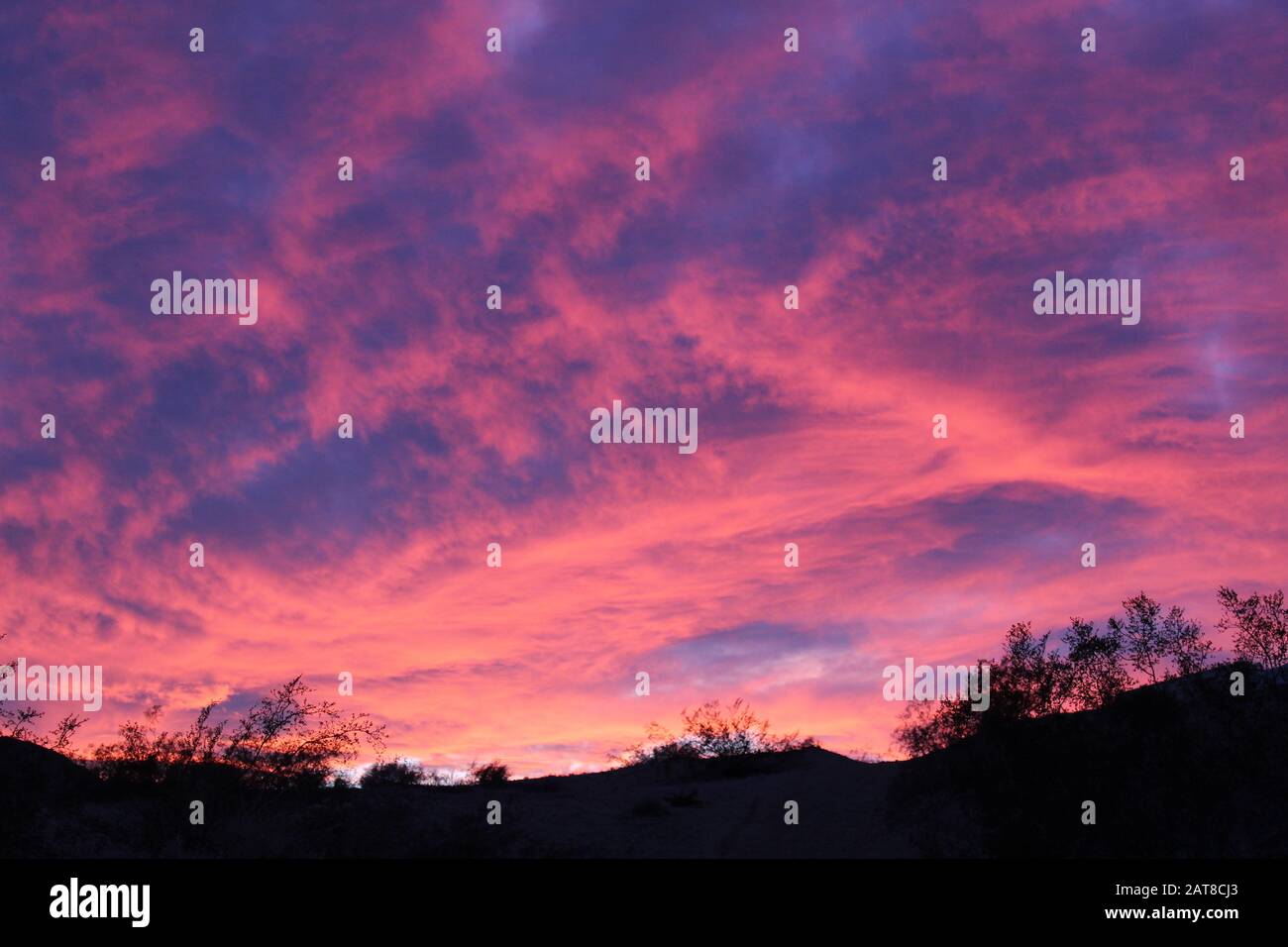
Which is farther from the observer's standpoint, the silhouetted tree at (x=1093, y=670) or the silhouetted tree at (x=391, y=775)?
the silhouetted tree at (x=391, y=775)

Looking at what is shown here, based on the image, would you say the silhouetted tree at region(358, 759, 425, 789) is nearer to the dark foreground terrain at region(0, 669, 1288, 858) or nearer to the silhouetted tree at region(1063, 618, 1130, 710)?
the dark foreground terrain at region(0, 669, 1288, 858)

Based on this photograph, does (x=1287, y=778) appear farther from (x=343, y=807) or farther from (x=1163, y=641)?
(x=343, y=807)

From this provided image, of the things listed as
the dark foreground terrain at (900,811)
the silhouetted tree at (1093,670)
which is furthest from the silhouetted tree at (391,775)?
the silhouetted tree at (1093,670)

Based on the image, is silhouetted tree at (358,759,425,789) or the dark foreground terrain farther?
silhouetted tree at (358,759,425,789)

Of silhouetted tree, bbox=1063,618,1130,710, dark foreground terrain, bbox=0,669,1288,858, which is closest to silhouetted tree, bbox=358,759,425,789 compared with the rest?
dark foreground terrain, bbox=0,669,1288,858

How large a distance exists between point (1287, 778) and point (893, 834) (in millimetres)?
10126

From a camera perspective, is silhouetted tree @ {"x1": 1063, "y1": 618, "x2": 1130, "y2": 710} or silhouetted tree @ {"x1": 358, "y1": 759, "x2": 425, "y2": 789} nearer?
silhouetted tree @ {"x1": 1063, "y1": 618, "x2": 1130, "y2": 710}

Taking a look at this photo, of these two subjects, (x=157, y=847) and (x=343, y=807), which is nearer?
(x=157, y=847)

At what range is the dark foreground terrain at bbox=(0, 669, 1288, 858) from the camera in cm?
2094

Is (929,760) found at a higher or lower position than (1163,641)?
lower

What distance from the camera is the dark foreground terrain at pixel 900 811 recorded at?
Result: 2094 centimetres

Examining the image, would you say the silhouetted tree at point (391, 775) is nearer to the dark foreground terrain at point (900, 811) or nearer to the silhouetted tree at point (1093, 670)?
the dark foreground terrain at point (900, 811)

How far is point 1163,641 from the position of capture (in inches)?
864
